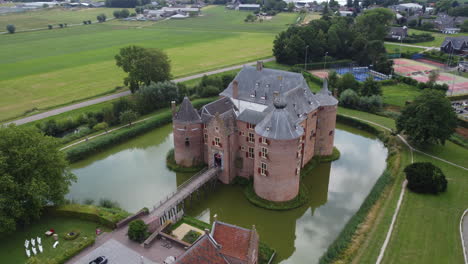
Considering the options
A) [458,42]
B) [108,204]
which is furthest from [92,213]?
[458,42]

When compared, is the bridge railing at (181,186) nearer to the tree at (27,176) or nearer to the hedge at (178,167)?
the hedge at (178,167)

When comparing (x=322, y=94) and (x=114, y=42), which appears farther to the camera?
(x=114, y=42)

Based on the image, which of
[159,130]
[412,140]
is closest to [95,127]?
[159,130]

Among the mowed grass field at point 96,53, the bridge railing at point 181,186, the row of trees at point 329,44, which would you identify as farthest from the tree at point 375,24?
the bridge railing at point 181,186

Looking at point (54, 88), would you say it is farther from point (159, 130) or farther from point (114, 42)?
point (114, 42)

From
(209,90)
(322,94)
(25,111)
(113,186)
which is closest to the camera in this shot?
(113,186)
